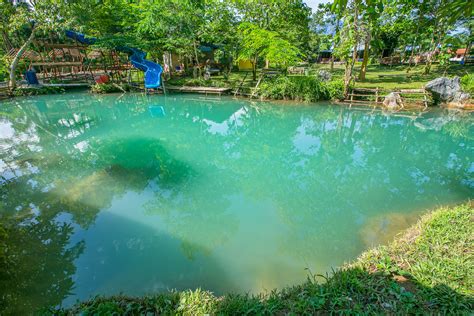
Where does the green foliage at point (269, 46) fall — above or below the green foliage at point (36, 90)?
above

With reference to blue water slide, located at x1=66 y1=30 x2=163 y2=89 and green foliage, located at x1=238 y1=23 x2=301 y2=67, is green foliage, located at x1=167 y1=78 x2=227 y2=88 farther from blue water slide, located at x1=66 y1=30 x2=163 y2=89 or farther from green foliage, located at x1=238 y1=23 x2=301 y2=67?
green foliage, located at x1=238 y1=23 x2=301 y2=67

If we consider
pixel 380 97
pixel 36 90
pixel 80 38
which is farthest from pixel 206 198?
pixel 36 90

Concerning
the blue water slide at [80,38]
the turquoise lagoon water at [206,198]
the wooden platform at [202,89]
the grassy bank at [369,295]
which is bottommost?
the turquoise lagoon water at [206,198]

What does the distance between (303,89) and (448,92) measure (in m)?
7.00

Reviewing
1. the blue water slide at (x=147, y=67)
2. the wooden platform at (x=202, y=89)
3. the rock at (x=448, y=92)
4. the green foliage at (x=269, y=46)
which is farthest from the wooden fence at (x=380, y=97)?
the blue water slide at (x=147, y=67)

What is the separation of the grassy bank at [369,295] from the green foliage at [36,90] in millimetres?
18960

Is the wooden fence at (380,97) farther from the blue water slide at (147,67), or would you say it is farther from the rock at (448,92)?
the blue water slide at (147,67)

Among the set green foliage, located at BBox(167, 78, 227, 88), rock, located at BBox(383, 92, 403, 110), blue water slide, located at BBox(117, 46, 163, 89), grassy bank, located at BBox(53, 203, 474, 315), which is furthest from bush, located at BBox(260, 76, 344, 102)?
grassy bank, located at BBox(53, 203, 474, 315)

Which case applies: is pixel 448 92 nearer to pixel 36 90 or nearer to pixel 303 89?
pixel 303 89

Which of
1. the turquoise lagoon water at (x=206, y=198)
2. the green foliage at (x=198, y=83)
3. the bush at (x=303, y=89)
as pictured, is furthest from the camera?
the green foliage at (x=198, y=83)

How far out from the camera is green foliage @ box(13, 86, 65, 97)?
51.2ft

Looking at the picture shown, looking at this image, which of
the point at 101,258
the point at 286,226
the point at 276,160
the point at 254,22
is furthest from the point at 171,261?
the point at 254,22

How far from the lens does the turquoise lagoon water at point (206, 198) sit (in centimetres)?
326

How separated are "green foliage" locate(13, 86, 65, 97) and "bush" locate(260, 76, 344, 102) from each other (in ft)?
47.2
